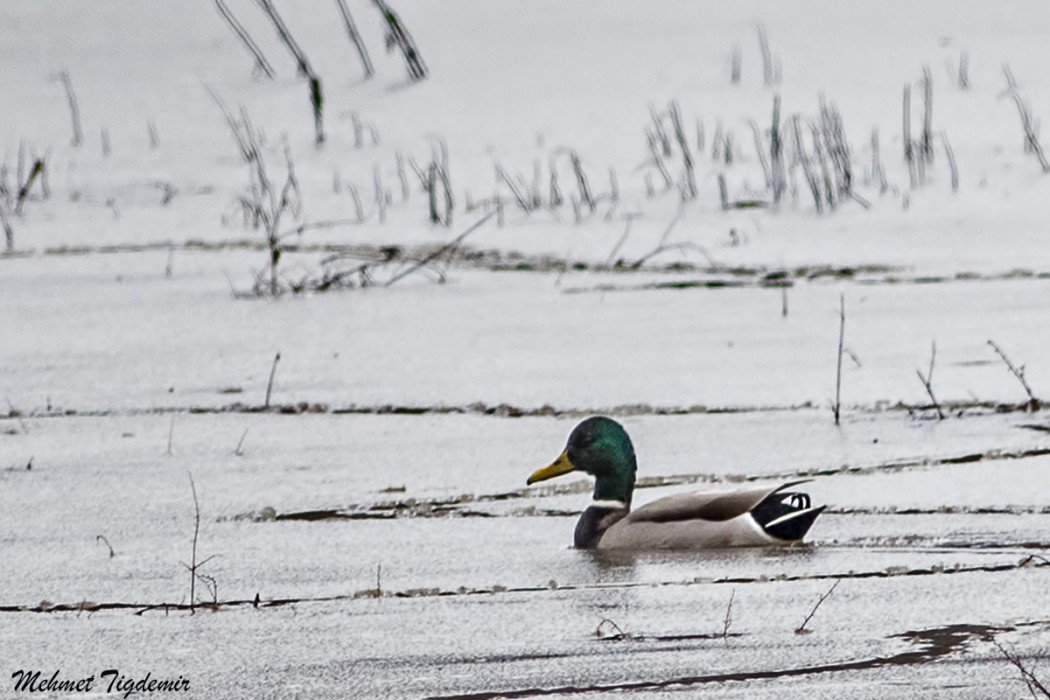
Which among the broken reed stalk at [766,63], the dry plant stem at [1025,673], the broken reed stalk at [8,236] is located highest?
the broken reed stalk at [766,63]

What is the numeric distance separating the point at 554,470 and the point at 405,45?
7.26m

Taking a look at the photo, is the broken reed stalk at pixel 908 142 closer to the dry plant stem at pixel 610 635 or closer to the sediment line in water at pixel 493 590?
the sediment line in water at pixel 493 590

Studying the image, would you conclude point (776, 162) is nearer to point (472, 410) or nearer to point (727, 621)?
point (472, 410)

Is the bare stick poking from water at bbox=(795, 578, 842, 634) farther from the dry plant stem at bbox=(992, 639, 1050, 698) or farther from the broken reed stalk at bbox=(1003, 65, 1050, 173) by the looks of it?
the broken reed stalk at bbox=(1003, 65, 1050, 173)

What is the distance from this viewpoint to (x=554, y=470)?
487cm

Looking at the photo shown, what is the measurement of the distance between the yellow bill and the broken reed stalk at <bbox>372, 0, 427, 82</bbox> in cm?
684

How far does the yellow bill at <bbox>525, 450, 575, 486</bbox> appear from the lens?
484cm

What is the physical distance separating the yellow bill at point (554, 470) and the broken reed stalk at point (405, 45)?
684cm

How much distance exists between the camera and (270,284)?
7.97 meters

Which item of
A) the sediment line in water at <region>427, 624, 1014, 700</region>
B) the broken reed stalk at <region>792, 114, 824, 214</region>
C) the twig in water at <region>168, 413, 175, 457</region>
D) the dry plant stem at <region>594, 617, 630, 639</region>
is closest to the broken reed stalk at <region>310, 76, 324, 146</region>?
the broken reed stalk at <region>792, 114, 824, 214</region>

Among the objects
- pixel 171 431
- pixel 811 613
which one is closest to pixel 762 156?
pixel 171 431

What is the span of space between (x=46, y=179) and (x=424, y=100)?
88.5 inches

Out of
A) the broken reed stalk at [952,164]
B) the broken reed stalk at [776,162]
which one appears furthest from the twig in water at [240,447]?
the broken reed stalk at [952,164]

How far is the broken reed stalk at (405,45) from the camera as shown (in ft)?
37.8
